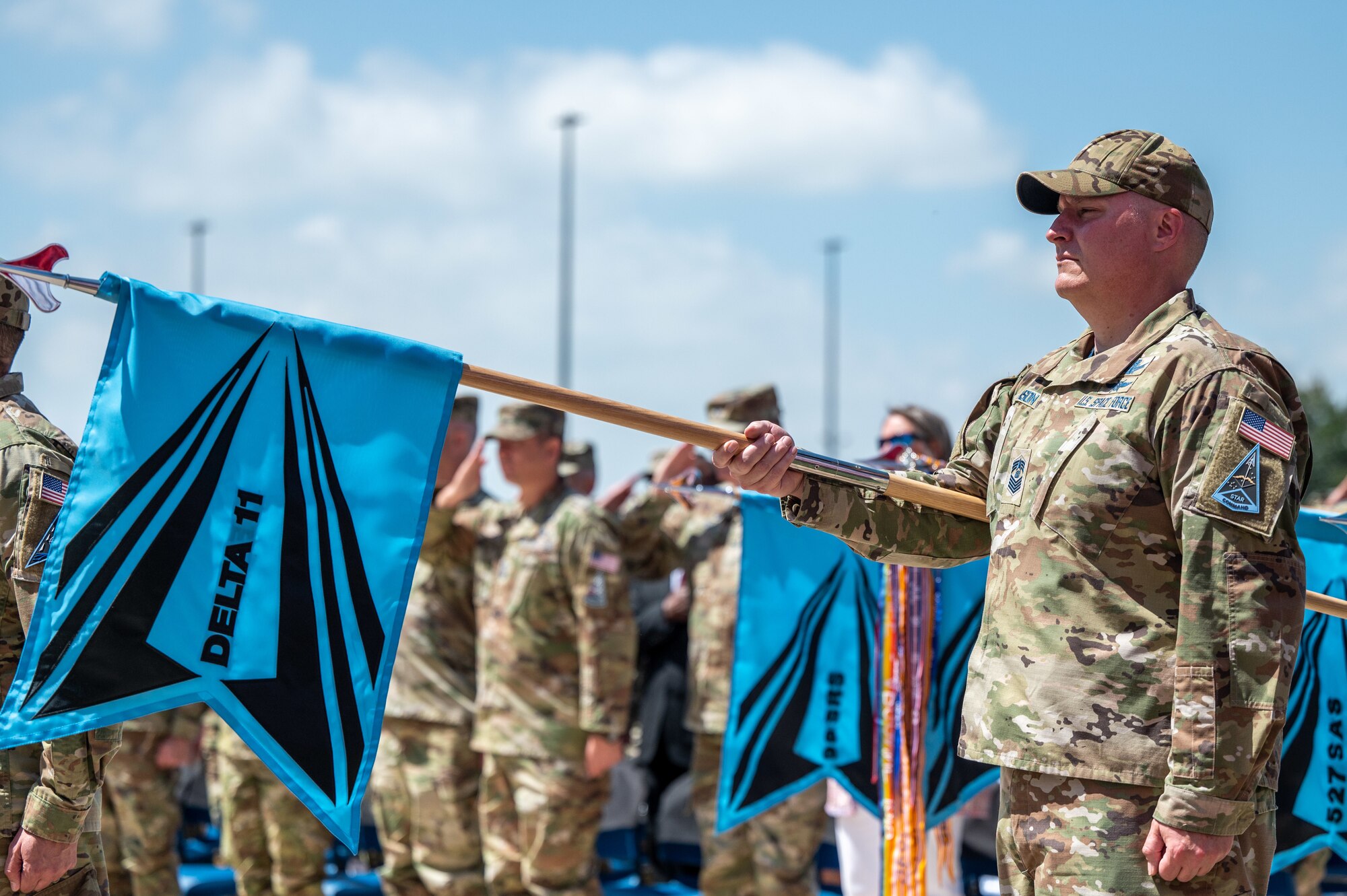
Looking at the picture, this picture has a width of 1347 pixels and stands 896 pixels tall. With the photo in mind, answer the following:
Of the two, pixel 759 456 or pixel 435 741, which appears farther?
pixel 435 741

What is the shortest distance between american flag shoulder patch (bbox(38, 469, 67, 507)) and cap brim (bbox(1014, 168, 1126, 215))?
2236 millimetres

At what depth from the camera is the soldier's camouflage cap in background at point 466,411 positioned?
24.0ft

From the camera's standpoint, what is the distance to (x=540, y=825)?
20.3ft

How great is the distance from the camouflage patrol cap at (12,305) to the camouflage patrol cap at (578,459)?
5783 millimetres

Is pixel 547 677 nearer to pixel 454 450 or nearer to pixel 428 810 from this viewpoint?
pixel 428 810

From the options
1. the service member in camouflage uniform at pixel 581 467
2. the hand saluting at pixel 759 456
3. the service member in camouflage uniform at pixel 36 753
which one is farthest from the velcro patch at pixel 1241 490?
the service member in camouflage uniform at pixel 581 467

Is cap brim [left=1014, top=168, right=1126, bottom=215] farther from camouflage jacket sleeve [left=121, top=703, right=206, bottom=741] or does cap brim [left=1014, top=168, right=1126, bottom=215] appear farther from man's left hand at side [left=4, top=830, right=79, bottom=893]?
camouflage jacket sleeve [left=121, top=703, right=206, bottom=741]

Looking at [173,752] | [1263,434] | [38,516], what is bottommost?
[173,752]

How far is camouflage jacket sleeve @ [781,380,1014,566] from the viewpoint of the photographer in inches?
127

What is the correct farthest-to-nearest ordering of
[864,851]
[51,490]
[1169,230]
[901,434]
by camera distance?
[901,434] < [864,851] < [51,490] < [1169,230]

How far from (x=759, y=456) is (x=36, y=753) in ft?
6.00

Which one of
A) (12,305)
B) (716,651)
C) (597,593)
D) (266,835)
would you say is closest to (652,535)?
(716,651)

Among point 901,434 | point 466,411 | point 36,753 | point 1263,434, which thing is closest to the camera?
point 1263,434

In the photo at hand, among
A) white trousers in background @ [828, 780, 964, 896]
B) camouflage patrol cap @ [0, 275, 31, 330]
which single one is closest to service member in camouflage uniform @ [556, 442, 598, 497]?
white trousers in background @ [828, 780, 964, 896]
